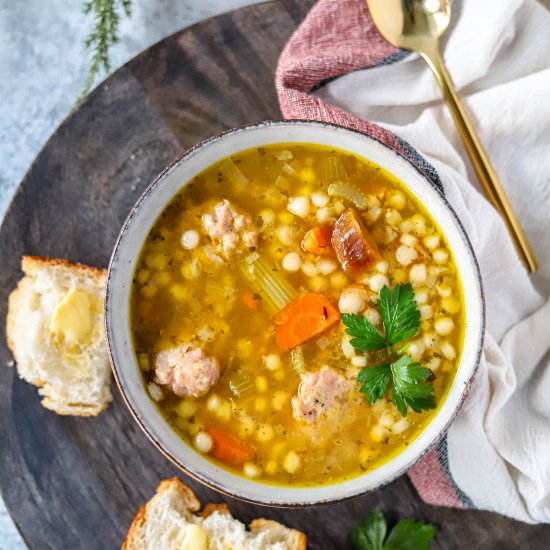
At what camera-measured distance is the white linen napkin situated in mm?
2941

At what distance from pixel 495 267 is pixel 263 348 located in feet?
3.32

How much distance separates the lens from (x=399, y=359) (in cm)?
264

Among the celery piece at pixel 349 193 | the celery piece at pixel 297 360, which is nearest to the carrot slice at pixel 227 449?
the celery piece at pixel 297 360

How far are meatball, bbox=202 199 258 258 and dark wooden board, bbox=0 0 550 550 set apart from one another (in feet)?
1.76

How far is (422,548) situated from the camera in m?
3.00

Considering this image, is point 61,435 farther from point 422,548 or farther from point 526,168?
point 526,168

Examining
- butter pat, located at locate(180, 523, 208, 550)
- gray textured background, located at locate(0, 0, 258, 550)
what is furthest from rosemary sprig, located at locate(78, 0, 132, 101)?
butter pat, located at locate(180, 523, 208, 550)

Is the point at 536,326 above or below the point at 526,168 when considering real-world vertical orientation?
below

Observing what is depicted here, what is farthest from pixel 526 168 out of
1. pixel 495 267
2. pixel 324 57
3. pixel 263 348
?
pixel 263 348

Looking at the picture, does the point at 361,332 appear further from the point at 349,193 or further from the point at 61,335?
the point at 61,335

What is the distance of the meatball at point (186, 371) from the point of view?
8.62ft

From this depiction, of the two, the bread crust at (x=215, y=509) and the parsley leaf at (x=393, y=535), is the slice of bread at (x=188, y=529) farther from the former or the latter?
the parsley leaf at (x=393, y=535)

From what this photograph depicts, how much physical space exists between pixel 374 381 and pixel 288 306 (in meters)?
0.41

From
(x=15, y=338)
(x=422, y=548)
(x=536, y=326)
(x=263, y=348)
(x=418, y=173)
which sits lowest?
(x=422, y=548)
